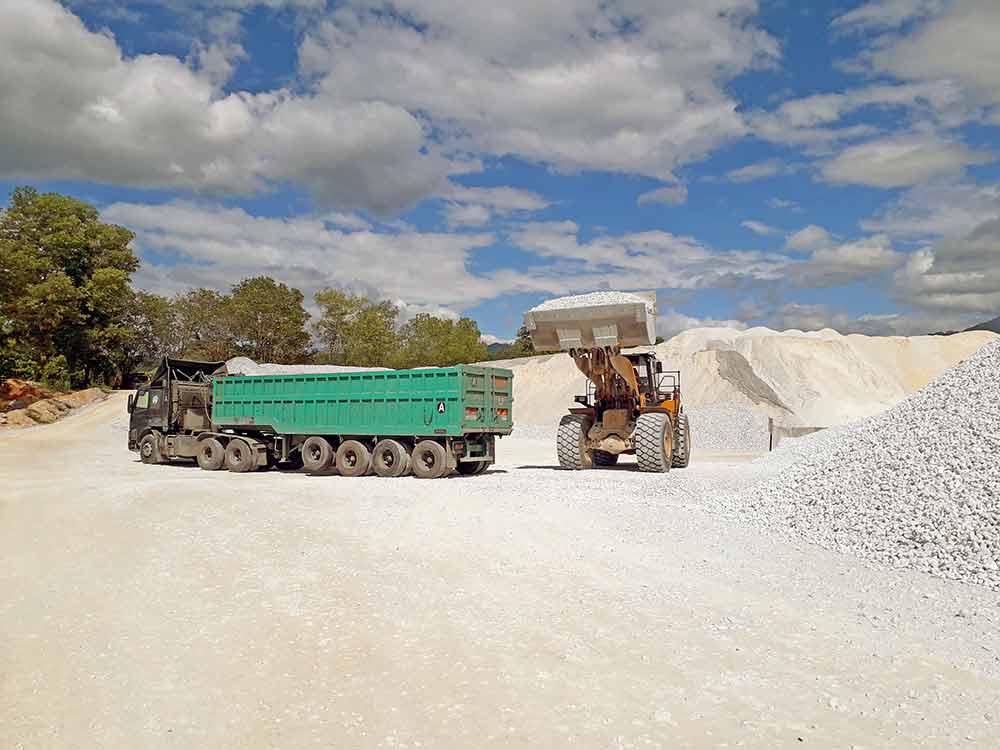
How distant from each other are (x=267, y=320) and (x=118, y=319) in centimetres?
1344

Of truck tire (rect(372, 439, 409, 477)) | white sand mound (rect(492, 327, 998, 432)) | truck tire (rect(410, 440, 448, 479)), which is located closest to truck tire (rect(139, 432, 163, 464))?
truck tire (rect(372, 439, 409, 477))

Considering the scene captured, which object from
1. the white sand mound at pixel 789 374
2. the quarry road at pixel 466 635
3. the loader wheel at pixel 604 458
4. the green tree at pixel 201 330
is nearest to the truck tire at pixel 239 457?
the quarry road at pixel 466 635

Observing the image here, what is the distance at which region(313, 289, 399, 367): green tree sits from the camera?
67.8 m

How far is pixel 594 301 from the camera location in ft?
61.4

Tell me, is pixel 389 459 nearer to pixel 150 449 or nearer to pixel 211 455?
pixel 211 455

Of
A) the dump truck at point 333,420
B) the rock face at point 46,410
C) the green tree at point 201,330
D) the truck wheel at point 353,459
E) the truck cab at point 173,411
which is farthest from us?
the green tree at point 201,330

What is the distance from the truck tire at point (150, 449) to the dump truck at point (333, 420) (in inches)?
1.2

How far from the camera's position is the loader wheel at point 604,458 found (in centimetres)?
2225

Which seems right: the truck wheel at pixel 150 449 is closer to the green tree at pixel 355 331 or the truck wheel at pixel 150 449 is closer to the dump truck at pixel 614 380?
the dump truck at pixel 614 380

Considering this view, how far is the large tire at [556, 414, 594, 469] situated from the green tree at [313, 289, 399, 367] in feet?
160

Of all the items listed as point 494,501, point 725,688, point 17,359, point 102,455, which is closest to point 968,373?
→ point 494,501

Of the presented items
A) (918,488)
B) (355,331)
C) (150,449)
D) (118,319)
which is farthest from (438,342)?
(918,488)

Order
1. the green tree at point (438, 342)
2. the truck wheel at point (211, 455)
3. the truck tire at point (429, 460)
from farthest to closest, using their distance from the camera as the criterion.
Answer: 1. the green tree at point (438, 342)
2. the truck wheel at point (211, 455)
3. the truck tire at point (429, 460)

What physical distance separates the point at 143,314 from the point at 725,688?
5881cm
